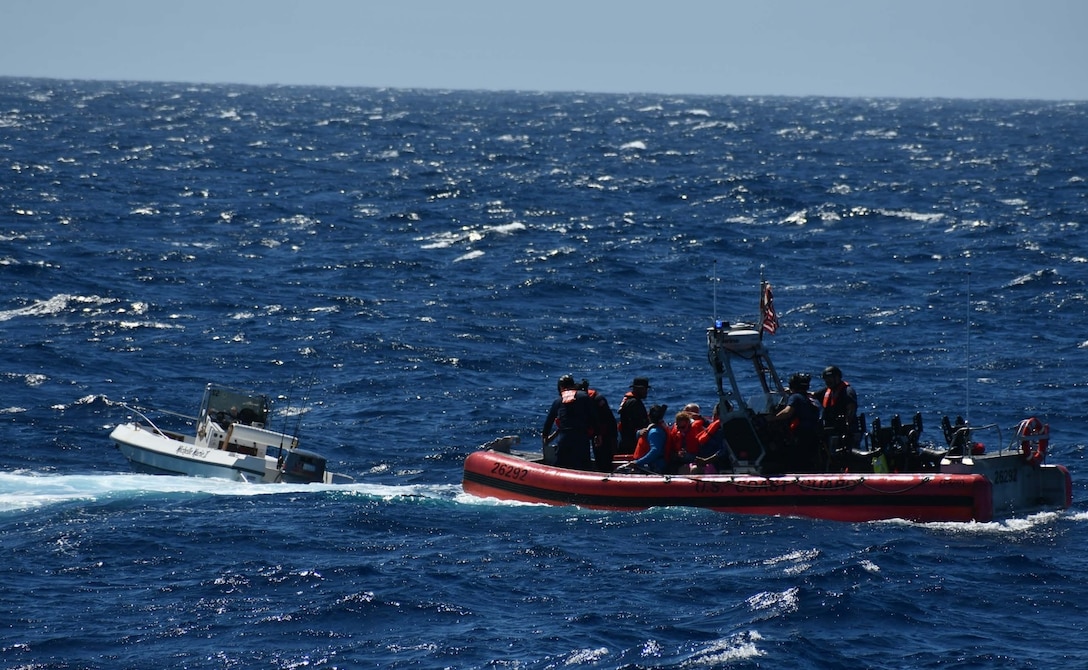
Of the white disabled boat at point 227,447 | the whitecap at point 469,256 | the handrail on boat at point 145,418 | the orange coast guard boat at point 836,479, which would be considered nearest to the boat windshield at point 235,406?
the white disabled boat at point 227,447

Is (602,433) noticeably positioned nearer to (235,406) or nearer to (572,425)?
(572,425)

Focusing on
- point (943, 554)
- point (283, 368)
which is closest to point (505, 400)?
point (283, 368)

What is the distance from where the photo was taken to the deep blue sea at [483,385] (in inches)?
558

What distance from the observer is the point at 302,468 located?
70.6 feet

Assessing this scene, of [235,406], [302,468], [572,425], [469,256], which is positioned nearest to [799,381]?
[572,425]

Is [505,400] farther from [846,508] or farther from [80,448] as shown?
[846,508]

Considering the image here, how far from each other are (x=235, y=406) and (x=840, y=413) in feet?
30.1

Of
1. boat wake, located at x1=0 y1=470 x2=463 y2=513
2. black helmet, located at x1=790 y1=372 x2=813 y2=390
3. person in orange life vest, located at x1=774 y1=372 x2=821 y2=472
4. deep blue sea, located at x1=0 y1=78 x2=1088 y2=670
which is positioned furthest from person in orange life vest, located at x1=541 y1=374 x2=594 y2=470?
black helmet, located at x1=790 y1=372 x2=813 y2=390

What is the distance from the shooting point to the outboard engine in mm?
21500

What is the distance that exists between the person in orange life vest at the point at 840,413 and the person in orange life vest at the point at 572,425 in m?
2.87

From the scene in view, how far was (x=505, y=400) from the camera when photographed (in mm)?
26672

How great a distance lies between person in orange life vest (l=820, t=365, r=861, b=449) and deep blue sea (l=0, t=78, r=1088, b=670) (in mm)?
1458

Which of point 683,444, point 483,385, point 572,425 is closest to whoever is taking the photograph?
point 683,444

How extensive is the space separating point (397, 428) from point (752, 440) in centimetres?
775
